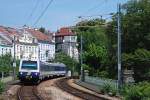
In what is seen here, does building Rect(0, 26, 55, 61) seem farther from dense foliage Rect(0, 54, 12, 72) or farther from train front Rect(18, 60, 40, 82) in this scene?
train front Rect(18, 60, 40, 82)

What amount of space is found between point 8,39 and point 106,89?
237 feet

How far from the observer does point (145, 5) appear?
47781 mm

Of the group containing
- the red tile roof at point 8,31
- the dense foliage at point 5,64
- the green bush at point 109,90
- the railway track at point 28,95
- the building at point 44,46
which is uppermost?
the red tile roof at point 8,31

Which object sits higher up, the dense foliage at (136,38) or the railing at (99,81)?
the dense foliage at (136,38)

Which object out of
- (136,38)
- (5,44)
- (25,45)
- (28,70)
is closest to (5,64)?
(28,70)

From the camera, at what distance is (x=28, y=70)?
5722cm

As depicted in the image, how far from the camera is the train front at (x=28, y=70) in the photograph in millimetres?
56906

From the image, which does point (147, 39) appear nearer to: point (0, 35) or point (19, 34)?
point (0, 35)

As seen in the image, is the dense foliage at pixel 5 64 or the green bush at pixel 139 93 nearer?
the green bush at pixel 139 93

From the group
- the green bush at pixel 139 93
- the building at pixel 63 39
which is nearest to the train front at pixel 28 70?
the green bush at pixel 139 93

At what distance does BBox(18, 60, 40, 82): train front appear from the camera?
56906 millimetres

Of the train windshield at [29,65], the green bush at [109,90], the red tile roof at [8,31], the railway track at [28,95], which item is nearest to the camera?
the railway track at [28,95]

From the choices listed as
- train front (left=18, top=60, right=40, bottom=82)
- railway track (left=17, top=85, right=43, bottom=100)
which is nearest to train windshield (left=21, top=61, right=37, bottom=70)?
train front (left=18, top=60, right=40, bottom=82)

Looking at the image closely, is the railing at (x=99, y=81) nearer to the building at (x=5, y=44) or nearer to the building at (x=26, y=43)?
the building at (x=5, y=44)
